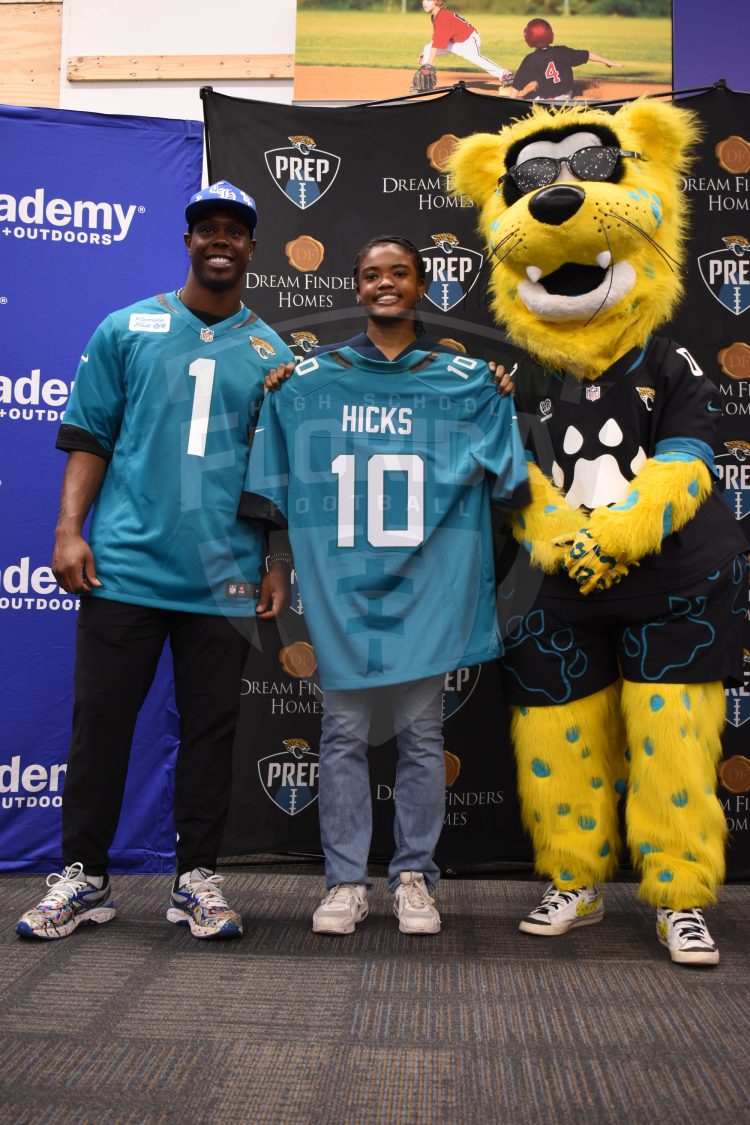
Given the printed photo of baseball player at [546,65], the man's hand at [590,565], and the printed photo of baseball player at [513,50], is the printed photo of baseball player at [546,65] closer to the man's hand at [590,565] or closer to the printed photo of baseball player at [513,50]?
the printed photo of baseball player at [513,50]

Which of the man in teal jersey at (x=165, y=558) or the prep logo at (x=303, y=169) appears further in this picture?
the prep logo at (x=303, y=169)

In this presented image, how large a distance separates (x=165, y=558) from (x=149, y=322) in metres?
0.52

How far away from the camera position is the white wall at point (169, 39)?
11.7 ft

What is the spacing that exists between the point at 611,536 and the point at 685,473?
20 cm

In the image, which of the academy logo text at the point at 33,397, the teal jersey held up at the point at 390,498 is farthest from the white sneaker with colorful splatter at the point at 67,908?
the academy logo text at the point at 33,397

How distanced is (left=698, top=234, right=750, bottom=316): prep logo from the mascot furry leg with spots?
44 centimetres

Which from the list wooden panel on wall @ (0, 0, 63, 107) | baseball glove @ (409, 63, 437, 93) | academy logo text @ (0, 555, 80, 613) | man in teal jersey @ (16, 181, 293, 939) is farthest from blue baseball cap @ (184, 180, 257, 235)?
wooden panel on wall @ (0, 0, 63, 107)

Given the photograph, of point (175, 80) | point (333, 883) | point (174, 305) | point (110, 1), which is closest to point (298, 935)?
point (333, 883)

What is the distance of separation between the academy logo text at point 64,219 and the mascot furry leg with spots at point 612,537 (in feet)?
3.55

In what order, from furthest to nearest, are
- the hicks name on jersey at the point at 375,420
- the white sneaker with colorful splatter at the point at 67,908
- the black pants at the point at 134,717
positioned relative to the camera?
the hicks name on jersey at the point at 375,420 < the black pants at the point at 134,717 < the white sneaker with colorful splatter at the point at 67,908

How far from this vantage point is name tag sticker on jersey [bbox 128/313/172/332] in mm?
2062

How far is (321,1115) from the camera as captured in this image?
3.90ft

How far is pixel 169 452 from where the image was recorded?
2029 millimetres

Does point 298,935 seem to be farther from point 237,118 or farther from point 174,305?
point 237,118
